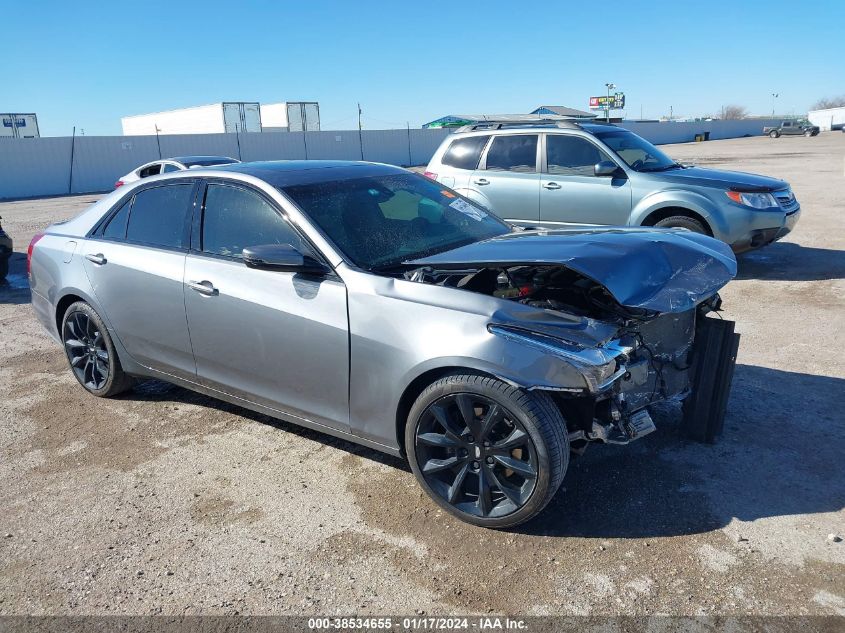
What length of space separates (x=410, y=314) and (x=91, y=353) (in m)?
3.05

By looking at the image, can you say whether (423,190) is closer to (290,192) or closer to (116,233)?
(290,192)

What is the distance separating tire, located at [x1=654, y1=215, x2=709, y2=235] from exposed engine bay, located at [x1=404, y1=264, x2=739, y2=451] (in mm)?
4107

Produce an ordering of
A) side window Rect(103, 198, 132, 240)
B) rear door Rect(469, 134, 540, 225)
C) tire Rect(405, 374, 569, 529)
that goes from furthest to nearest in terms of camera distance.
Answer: rear door Rect(469, 134, 540, 225) < side window Rect(103, 198, 132, 240) < tire Rect(405, 374, 569, 529)

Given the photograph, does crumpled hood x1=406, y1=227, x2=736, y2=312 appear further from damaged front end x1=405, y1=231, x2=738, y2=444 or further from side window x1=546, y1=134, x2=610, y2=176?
side window x1=546, y1=134, x2=610, y2=176

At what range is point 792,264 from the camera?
29.0 ft

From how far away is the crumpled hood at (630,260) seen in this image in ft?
10.6

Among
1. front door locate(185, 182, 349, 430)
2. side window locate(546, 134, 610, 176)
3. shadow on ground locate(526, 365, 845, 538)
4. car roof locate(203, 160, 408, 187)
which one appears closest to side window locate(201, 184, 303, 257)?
front door locate(185, 182, 349, 430)

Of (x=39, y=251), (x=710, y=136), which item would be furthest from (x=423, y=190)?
(x=710, y=136)

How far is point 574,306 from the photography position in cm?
352

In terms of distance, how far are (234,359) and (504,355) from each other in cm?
181

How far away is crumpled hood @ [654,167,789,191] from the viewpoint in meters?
7.87

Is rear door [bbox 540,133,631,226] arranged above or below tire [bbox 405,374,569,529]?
above

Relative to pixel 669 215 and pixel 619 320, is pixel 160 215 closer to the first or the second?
pixel 619 320

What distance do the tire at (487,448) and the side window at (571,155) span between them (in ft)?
19.1
